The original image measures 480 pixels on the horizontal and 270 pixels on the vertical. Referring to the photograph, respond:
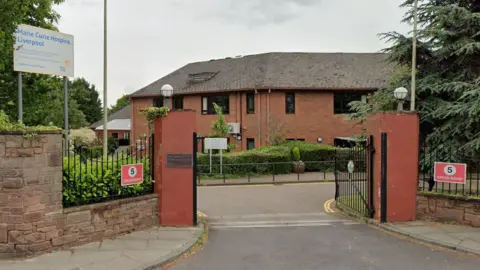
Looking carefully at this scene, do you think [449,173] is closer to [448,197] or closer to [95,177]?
[448,197]

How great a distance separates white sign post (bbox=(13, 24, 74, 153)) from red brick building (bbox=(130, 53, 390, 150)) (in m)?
18.5

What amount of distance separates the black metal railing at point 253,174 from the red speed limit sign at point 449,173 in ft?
39.8

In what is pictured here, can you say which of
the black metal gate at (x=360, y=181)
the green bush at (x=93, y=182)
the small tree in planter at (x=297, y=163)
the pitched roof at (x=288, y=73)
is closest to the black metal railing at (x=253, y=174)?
the small tree in planter at (x=297, y=163)

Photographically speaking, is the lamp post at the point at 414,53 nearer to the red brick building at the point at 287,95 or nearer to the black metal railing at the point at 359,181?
the black metal railing at the point at 359,181

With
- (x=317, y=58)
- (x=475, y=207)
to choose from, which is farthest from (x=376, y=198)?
(x=317, y=58)

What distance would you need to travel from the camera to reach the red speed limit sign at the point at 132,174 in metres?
8.44

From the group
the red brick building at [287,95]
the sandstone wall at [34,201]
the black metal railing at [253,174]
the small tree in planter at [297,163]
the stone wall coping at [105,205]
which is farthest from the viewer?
the red brick building at [287,95]

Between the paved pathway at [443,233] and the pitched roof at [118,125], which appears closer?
the paved pathway at [443,233]

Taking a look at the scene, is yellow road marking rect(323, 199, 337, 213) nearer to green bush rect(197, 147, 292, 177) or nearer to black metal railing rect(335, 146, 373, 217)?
black metal railing rect(335, 146, 373, 217)

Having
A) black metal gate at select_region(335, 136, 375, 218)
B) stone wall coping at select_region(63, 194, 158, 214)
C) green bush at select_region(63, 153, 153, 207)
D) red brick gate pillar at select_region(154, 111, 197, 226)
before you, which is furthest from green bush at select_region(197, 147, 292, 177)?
green bush at select_region(63, 153, 153, 207)

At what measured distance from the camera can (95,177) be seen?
801cm

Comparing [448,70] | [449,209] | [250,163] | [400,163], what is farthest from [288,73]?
[449,209]

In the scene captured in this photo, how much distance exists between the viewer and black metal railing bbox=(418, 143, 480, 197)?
30.6 ft

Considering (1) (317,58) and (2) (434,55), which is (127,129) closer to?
(1) (317,58)
